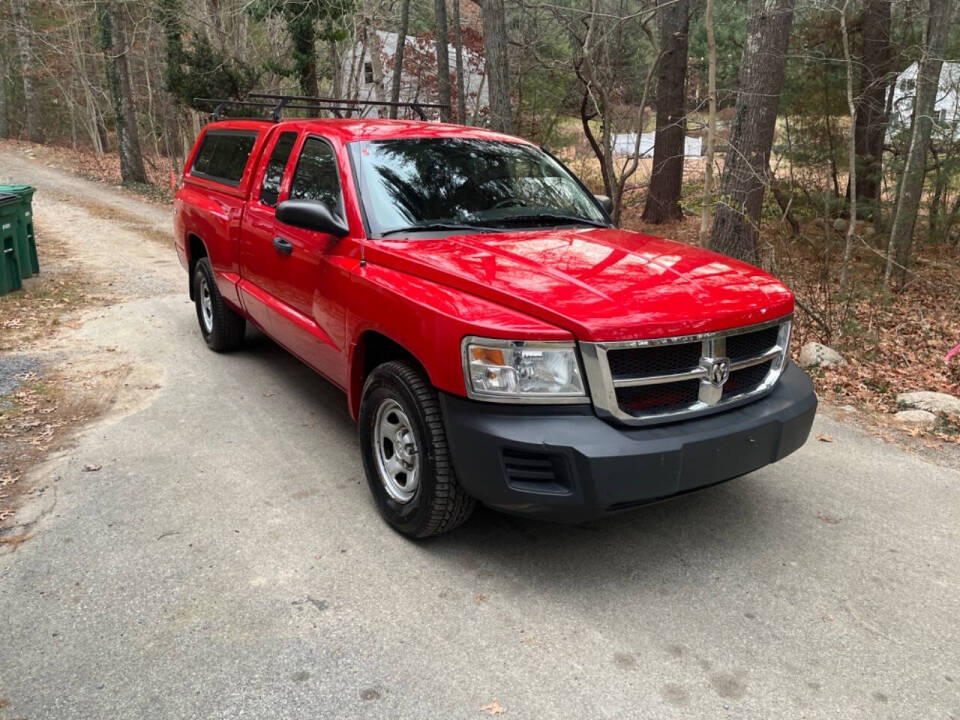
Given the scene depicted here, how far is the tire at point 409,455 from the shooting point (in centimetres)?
327

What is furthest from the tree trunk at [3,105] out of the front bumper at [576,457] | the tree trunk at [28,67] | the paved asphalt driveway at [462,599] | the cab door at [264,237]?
the front bumper at [576,457]

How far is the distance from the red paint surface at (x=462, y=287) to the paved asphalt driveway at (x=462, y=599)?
891mm

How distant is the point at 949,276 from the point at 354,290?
838 cm

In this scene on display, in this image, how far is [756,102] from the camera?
28.9 feet

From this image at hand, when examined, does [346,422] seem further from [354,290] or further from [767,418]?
[767,418]

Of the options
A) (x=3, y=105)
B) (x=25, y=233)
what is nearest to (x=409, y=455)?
(x=25, y=233)

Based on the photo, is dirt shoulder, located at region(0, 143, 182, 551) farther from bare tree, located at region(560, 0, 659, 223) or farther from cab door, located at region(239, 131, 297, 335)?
bare tree, located at region(560, 0, 659, 223)

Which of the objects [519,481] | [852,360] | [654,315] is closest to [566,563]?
[519,481]

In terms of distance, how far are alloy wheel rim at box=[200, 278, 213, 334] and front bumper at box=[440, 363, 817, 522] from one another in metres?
4.10

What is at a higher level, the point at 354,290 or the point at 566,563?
the point at 354,290

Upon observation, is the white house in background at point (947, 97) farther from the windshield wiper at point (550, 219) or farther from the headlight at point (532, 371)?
the headlight at point (532, 371)

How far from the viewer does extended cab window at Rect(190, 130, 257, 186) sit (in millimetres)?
5773

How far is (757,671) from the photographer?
275 centimetres

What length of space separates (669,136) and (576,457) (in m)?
14.3
